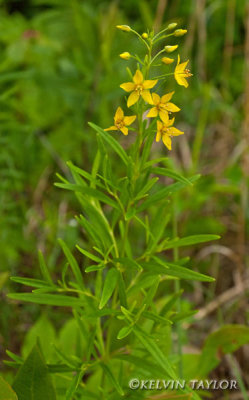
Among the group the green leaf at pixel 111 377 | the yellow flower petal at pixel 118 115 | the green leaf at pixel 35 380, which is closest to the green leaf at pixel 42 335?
the green leaf at pixel 35 380

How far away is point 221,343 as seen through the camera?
1.47 meters

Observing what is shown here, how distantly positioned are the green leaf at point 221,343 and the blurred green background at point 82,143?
392mm

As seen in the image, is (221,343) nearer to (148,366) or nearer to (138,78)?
(148,366)

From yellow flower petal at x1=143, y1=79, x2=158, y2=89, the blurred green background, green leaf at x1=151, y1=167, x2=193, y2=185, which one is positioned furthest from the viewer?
the blurred green background

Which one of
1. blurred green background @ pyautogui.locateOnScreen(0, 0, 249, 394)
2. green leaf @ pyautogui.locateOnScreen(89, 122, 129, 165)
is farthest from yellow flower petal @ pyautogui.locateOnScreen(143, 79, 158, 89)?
blurred green background @ pyautogui.locateOnScreen(0, 0, 249, 394)

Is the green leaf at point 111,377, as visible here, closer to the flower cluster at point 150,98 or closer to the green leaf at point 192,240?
the green leaf at point 192,240

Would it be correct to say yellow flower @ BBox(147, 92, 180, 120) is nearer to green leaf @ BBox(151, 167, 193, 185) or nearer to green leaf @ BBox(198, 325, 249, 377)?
green leaf @ BBox(151, 167, 193, 185)

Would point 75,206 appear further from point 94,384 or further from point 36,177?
point 94,384

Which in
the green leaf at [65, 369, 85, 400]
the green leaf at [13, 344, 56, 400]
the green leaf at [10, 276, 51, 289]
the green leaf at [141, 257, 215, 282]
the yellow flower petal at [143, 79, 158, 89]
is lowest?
the green leaf at [13, 344, 56, 400]

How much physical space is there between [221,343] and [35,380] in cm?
61

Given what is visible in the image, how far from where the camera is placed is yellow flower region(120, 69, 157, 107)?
869 millimetres

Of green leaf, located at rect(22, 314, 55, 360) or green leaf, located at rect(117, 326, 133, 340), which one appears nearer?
green leaf, located at rect(117, 326, 133, 340)

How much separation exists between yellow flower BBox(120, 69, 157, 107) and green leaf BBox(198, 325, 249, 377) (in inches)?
31.3

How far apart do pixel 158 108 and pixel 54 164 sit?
1.77 meters
